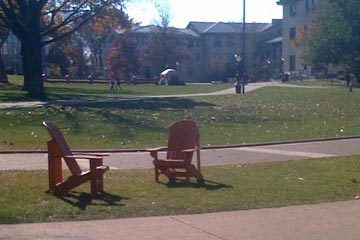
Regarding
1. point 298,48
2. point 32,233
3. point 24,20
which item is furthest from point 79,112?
point 298,48

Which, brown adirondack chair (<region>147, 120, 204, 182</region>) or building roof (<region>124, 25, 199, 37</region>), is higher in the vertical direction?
building roof (<region>124, 25, 199, 37</region>)

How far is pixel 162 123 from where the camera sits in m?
28.0

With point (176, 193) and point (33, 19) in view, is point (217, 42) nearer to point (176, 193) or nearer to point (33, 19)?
point (33, 19)

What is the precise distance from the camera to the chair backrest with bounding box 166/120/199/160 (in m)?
14.0

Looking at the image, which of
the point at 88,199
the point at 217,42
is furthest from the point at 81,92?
the point at 217,42

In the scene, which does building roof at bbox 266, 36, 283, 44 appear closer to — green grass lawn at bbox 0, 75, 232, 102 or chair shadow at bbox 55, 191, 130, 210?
green grass lawn at bbox 0, 75, 232, 102

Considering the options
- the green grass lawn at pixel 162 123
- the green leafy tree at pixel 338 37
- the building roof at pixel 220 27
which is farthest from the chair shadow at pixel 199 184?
the building roof at pixel 220 27

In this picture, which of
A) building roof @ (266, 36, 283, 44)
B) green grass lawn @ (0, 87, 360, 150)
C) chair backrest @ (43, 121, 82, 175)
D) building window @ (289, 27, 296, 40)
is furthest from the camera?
building roof @ (266, 36, 283, 44)

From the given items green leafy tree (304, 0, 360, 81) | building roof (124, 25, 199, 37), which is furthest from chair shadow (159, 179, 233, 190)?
building roof (124, 25, 199, 37)

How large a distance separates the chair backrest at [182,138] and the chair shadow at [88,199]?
2226mm

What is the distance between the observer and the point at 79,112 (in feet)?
106

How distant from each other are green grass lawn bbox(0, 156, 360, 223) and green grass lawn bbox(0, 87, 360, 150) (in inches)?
276

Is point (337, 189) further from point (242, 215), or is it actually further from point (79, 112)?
point (79, 112)

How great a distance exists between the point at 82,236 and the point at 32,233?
1.91 ft
